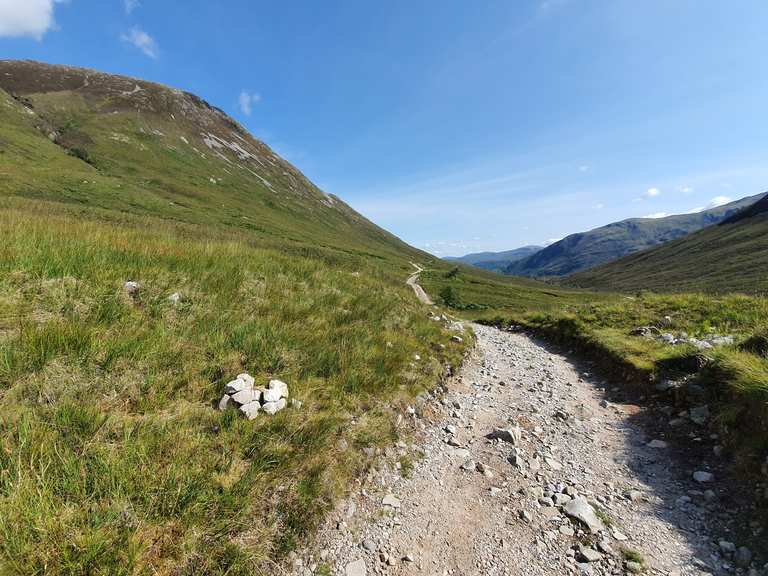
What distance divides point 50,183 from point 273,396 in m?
60.2

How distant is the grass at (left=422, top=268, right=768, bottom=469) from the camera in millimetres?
5875

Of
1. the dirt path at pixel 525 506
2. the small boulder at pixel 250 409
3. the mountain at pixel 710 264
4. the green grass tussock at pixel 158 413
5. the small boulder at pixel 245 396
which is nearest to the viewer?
the green grass tussock at pixel 158 413

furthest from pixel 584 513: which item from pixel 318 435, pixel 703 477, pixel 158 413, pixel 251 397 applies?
pixel 158 413

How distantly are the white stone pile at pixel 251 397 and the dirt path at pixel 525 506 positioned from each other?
5.94 feet

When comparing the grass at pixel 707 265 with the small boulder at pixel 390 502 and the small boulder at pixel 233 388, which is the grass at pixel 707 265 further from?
the small boulder at pixel 233 388

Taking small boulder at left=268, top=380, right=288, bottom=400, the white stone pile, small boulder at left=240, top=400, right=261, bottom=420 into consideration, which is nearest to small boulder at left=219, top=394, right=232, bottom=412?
the white stone pile

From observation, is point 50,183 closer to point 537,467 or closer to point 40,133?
point 40,133

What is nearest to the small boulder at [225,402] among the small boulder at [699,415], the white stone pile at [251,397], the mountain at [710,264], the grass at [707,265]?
the white stone pile at [251,397]

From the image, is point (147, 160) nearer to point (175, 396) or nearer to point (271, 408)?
point (175, 396)

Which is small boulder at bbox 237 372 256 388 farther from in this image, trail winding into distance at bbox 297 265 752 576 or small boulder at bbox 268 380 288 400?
trail winding into distance at bbox 297 265 752 576

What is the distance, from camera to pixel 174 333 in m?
5.98

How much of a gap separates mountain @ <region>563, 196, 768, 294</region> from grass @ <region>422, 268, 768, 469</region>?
4455 inches

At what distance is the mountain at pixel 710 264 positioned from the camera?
374 feet

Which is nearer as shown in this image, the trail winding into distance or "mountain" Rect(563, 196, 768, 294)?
the trail winding into distance
